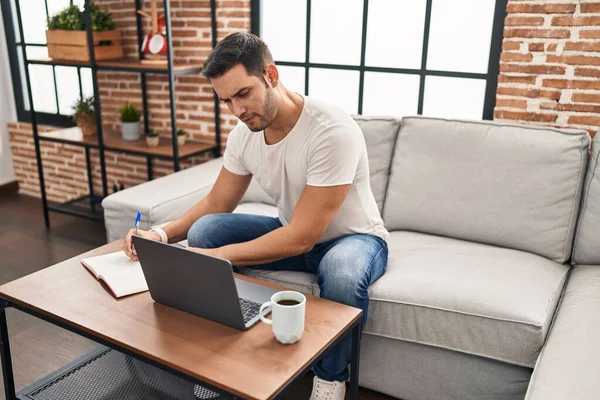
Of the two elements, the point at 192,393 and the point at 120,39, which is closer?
the point at 192,393

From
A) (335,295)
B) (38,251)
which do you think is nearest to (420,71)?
(335,295)

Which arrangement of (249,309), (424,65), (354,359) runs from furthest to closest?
(424,65), (354,359), (249,309)

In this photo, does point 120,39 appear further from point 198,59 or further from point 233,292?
point 233,292

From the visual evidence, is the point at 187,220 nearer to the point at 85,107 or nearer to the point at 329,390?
the point at 329,390

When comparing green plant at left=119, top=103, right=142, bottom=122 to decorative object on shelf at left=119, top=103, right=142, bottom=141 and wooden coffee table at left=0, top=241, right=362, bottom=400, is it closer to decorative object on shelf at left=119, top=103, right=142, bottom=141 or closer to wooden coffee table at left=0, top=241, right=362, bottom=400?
decorative object on shelf at left=119, top=103, right=142, bottom=141

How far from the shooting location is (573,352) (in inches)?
56.5

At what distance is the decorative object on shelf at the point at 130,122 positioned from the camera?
3.25m

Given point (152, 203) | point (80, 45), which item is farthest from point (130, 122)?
point (152, 203)

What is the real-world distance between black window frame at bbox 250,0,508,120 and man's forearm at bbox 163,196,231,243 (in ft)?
3.95

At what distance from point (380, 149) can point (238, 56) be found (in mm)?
1004

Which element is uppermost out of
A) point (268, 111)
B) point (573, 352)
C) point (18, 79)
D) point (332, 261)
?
point (268, 111)

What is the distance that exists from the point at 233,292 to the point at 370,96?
185 cm

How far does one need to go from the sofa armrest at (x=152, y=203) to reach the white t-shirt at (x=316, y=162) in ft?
1.67

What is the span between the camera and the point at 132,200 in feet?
7.72
